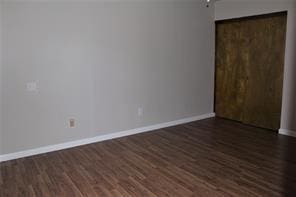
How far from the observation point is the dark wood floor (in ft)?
9.26

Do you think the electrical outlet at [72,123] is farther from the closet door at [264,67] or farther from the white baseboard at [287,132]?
the white baseboard at [287,132]

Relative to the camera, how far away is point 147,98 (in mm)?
4734

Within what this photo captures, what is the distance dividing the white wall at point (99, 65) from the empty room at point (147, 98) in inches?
0.6

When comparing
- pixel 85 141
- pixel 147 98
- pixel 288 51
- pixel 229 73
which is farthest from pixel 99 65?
pixel 288 51

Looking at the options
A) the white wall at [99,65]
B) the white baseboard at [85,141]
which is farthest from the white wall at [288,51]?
the white baseboard at [85,141]

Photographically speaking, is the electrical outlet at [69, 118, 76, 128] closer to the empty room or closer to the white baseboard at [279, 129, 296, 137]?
the empty room

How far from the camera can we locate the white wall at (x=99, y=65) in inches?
140

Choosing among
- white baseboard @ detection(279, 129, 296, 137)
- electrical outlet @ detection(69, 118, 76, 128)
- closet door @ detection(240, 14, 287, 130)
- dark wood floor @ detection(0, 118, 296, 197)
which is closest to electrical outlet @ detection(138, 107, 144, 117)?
dark wood floor @ detection(0, 118, 296, 197)

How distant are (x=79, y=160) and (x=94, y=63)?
1.43 m

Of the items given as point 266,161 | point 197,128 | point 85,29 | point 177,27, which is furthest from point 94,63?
point 266,161

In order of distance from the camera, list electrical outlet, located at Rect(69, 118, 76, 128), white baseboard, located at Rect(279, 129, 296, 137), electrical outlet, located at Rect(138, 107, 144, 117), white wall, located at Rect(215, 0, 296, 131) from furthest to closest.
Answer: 1. electrical outlet, located at Rect(138, 107, 144, 117)
2. white baseboard, located at Rect(279, 129, 296, 137)
3. white wall, located at Rect(215, 0, 296, 131)
4. electrical outlet, located at Rect(69, 118, 76, 128)

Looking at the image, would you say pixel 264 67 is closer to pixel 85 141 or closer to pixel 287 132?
pixel 287 132

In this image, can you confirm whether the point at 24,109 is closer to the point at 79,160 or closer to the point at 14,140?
the point at 14,140

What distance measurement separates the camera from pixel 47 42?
145 inches
